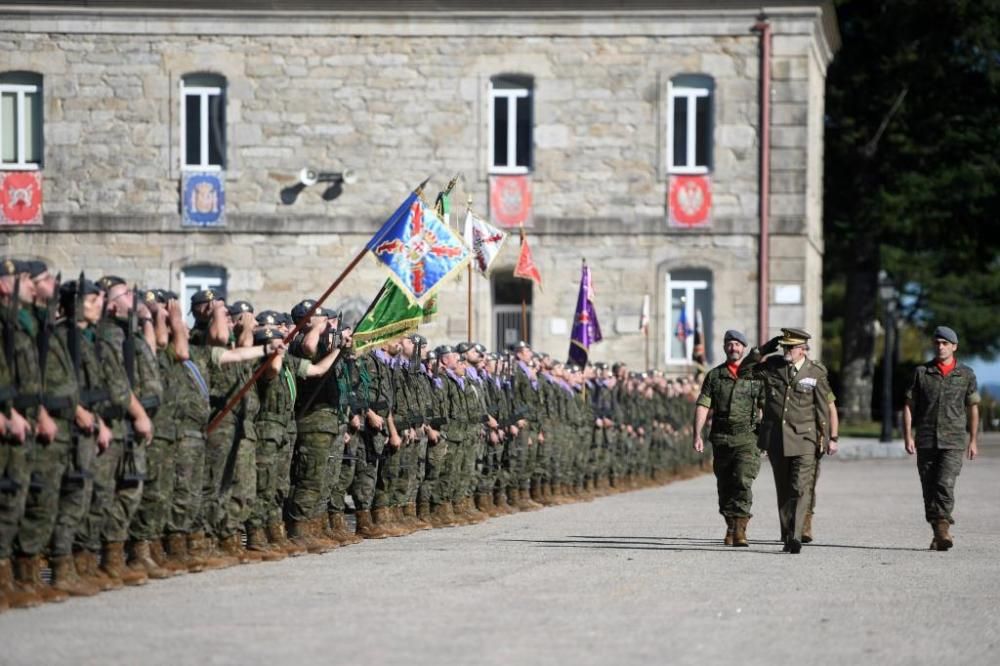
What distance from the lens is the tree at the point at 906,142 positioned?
49094 mm

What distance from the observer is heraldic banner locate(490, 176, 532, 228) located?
3781 centimetres

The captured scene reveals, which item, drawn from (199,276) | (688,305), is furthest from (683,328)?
(199,276)

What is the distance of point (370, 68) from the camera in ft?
125

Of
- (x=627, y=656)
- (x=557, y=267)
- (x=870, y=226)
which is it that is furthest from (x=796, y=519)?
(x=870, y=226)

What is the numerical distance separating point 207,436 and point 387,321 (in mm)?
3047

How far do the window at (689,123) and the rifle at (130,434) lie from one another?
84.0ft

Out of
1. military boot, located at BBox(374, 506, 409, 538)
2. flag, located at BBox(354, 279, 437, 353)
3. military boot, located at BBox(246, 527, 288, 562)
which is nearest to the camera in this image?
military boot, located at BBox(246, 527, 288, 562)

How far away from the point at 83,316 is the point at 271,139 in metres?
25.8

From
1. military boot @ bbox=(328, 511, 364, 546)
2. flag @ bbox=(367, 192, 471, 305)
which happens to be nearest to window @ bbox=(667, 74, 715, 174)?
flag @ bbox=(367, 192, 471, 305)

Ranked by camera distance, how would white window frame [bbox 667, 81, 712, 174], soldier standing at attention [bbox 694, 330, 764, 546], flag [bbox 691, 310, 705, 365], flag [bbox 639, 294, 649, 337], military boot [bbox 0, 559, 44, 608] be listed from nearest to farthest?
military boot [bbox 0, 559, 44, 608], soldier standing at attention [bbox 694, 330, 764, 546], flag [bbox 639, 294, 649, 337], flag [bbox 691, 310, 705, 365], white window frame [bbox 667, 81, 712, 174]

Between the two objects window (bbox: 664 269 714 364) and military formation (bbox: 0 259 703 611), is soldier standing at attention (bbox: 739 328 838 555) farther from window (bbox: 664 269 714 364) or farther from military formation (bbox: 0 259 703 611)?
window (bbox: 664 269 714 364)

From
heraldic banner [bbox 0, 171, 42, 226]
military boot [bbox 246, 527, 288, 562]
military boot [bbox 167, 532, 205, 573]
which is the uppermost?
heraldic banner [bbox 0, 171, 42, 226]

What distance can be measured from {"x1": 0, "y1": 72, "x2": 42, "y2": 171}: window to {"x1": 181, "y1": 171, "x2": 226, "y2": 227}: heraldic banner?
2.69 meters

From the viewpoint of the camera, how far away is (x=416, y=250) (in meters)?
17.0
